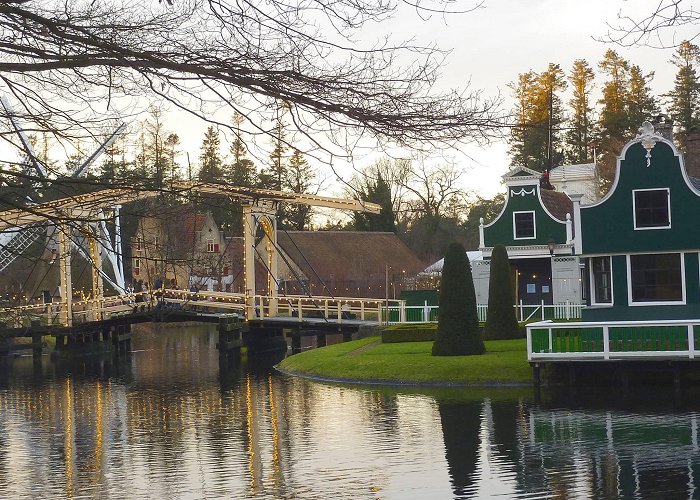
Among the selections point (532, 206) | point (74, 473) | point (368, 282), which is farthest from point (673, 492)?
point (368, 282)

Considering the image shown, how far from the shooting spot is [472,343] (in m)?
29.3

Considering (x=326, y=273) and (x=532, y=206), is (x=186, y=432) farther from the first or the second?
(x=326, y=273)

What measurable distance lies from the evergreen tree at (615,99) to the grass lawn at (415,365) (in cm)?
3366

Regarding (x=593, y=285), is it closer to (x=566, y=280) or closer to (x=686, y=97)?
(x=566, y=280)

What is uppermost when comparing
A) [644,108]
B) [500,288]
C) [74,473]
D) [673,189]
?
[644,108]

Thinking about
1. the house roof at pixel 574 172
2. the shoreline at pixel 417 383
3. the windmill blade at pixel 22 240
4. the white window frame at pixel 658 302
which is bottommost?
the shoreline at pixel 417 383

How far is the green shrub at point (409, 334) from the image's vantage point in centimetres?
3478

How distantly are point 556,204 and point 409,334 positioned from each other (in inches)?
570

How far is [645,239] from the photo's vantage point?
27641 mm

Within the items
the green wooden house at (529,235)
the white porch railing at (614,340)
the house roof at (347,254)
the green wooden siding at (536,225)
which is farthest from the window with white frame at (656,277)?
the house roof at (347,254)

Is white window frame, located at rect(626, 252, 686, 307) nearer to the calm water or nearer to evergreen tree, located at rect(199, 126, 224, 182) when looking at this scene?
the calm water

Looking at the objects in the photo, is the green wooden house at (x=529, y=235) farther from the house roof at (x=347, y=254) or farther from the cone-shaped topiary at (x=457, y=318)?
the house roof at (x=347, y=254)

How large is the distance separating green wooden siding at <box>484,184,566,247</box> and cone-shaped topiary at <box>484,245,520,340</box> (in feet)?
43.2

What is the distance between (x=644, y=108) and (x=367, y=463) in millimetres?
51613
